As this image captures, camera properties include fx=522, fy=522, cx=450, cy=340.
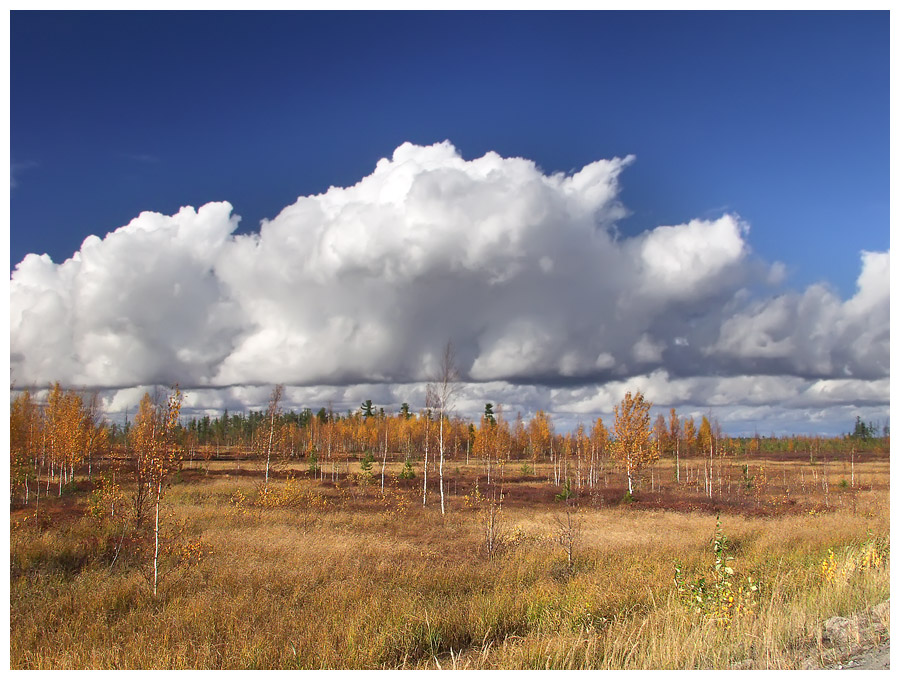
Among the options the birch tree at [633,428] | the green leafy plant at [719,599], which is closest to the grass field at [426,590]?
the green leafy plant at [719,599]

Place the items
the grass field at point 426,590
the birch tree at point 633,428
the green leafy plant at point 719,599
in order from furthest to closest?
the birch tree at point 633,428 < the green leafy plant at point 719,599 < the grass field at point 426,590

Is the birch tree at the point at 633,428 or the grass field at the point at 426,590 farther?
the birch tree at the point at 633,428

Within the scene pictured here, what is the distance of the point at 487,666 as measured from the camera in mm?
7574

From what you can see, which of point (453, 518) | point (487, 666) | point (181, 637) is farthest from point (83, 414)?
point (487, 666)

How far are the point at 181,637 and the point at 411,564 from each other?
768 centimetres

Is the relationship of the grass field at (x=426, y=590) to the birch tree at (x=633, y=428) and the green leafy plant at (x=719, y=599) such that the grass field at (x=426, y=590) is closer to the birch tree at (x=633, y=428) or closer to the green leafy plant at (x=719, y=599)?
the green leafy plant at (x=719, y=599)

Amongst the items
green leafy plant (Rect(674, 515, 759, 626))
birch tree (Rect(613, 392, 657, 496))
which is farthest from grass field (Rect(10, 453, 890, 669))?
birch tree (Rect(613, 392, 657, 496))

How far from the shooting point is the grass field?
784 centimetres

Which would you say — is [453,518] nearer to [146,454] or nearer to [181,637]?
[146,454]

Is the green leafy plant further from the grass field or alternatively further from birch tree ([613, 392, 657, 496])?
birch tree ([613, 392, 657, 496])

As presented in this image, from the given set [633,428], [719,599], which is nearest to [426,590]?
[719,599]

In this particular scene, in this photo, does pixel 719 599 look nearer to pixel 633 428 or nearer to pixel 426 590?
pixel 426 590

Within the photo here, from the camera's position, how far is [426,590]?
12.9 m

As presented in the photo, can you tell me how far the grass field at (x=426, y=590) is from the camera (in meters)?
7.84
